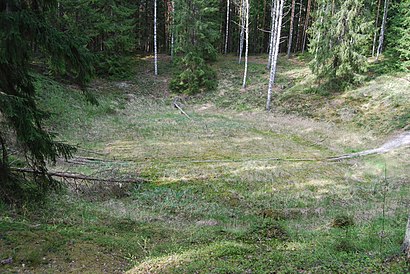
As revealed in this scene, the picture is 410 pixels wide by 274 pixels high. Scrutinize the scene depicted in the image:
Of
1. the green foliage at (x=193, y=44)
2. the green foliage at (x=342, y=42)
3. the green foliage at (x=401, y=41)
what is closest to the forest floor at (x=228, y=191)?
the green foliage at (x=342, y=42)

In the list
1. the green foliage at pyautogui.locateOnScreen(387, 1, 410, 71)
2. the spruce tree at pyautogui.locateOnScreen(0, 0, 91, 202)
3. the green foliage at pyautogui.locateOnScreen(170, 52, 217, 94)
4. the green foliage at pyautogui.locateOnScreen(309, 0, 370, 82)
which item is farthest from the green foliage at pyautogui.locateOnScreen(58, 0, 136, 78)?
the green foliage at pyautogui.locateOnScreen(387, 1, 410, 71)

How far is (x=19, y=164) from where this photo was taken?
317 inches

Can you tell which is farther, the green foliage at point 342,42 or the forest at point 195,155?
the green foliage at point 342,42

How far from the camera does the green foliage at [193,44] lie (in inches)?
1034

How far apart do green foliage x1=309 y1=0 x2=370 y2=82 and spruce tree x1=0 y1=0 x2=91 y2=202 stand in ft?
67.4

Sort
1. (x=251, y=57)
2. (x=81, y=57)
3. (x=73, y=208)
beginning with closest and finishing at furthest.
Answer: (x=81, y=57)
(x=73, y=208)
(x=251, y=57)

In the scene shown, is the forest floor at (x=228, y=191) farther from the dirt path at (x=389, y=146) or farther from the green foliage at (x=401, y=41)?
the green foliage at (x=401, y=41)

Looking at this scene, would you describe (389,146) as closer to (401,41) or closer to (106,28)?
(401,41)

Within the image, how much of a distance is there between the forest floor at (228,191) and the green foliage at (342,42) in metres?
1.47

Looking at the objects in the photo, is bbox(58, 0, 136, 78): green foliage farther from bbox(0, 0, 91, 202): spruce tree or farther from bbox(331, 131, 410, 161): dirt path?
bbox(331, 131, 410, 161): dirt path

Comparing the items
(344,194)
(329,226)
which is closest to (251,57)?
(344,194)

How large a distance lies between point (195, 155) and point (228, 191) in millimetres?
3777

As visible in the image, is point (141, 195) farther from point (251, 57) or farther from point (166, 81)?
point (251, 57)

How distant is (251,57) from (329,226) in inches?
1331
